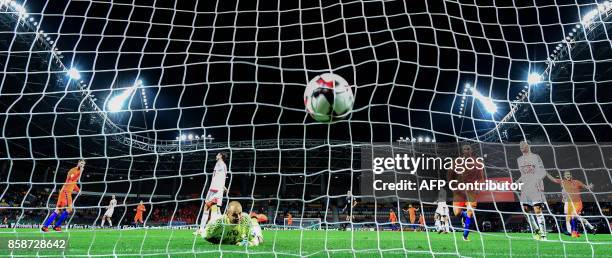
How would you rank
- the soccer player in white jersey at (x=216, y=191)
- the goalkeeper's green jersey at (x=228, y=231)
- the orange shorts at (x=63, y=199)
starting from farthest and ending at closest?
1. the orange shorts at (x=63, y=199)
2. the soccer player in white jersey at (x=216, y=191)
3. the goalkeeper's green jersey at (x=228, y=231)

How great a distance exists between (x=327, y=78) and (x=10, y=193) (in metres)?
22.5

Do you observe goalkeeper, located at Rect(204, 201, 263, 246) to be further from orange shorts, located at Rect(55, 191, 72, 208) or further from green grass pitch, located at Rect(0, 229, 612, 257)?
orange shorts, located at Rect(55, 191, 72, 208)

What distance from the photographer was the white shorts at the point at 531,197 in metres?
8.03

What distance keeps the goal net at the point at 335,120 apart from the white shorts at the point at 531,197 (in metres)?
0.02

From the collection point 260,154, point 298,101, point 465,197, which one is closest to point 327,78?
point 298,101

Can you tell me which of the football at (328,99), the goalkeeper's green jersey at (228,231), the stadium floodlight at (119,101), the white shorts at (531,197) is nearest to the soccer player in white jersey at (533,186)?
the white shorts at (531,197)

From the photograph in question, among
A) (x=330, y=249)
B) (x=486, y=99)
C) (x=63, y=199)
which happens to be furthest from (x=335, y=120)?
(x=63, y=199)

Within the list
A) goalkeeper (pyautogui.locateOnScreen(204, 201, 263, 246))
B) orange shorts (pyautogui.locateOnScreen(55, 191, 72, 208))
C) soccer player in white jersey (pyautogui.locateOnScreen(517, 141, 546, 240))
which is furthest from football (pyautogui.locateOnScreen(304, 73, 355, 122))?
orange shorts (pyautogui.locateOnScreen(55, 191, 72, 208))

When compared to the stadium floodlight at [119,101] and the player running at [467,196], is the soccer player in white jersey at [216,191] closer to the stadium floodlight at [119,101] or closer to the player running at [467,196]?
the player running at [467,196]

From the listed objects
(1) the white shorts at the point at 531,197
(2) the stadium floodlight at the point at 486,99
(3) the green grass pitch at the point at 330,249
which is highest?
(2) the stadium floodlight at the point at 486,99

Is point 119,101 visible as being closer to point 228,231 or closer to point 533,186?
point 228,231

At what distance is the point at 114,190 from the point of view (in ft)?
101

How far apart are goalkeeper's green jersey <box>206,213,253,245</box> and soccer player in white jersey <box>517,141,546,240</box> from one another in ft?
16.0

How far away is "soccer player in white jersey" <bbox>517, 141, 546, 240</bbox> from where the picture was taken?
790 cm
